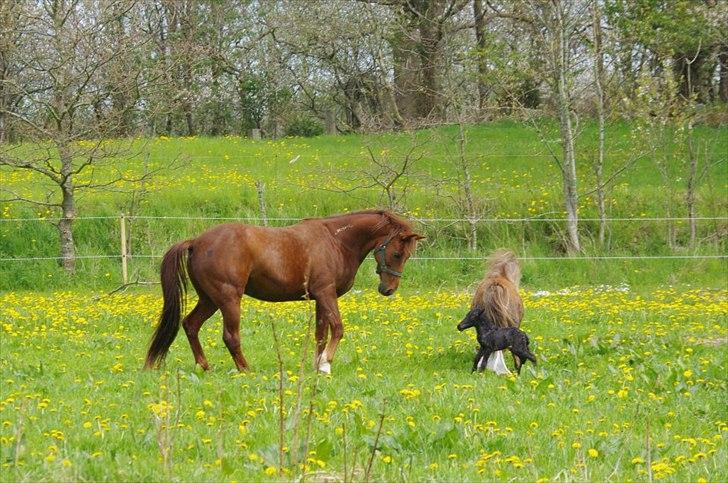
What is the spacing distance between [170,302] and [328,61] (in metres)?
32.1

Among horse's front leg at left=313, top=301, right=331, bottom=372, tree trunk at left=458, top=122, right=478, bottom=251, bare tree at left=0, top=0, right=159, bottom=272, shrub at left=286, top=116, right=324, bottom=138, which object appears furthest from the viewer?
shrub at left=286, top=116, right=324, bottom=138

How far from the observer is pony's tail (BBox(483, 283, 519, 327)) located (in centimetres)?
1014

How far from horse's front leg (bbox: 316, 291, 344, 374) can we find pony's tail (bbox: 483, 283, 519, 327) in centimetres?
153

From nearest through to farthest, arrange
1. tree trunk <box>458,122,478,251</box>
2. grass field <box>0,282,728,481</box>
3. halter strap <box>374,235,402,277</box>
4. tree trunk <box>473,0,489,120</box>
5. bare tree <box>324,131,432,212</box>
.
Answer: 1. grass field <box>0,282,728,481</box>
2. halter strap <box>374,235,402,277</box>
3. tree trunk <box>458,122,478,251</box>
4. bare tree <box>324,131,432,212</box>
5. tree trunk <box>473,0,489,120</box>

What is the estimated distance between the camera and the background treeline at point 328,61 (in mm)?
20969

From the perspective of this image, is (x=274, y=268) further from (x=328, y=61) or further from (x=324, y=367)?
(x=328, y=61)

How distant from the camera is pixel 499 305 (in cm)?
1020

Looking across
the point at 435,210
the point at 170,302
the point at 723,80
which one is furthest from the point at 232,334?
the point at 723,80

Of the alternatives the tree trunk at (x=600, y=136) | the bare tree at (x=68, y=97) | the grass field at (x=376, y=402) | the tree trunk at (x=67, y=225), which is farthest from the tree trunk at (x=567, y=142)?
the tree trunk at (x=67, y=225)

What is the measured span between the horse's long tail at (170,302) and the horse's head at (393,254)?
A: 2.13 meters

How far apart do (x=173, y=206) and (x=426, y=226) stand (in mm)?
6336

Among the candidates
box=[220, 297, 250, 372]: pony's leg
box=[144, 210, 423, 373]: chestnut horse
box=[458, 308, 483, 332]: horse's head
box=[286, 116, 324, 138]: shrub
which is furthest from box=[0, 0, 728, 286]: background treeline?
box=[458, 308, 483, 332]: horse's head

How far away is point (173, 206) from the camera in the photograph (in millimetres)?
24094

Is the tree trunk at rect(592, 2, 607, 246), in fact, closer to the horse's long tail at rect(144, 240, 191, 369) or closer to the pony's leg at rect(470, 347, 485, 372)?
the pony's leg at rect(470, 347, 485, 372)
